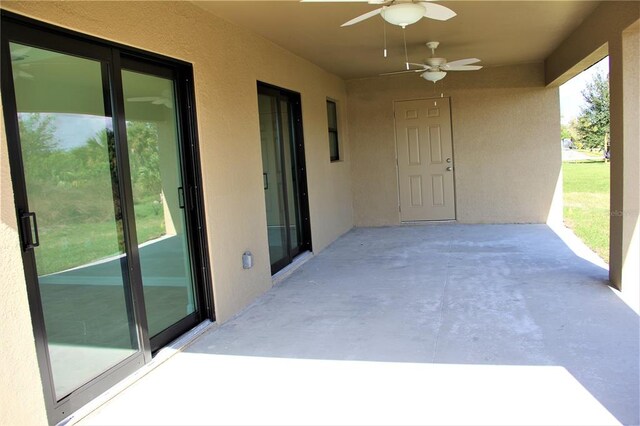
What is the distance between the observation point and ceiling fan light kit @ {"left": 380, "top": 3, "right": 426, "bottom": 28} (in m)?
3.06

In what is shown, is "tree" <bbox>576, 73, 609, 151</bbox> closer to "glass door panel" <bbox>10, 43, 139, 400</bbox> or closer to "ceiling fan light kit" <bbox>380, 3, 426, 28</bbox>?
"ceiling fan light kit" <bbox>380, 3, 426, 28</bbox>

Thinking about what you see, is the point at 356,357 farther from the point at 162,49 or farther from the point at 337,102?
the point at 337,102

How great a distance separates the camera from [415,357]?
305 centimetres

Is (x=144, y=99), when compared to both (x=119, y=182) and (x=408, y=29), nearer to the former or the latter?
(x=119, y=182)

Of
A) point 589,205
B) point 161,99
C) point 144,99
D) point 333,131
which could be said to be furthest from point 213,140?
point 589,205

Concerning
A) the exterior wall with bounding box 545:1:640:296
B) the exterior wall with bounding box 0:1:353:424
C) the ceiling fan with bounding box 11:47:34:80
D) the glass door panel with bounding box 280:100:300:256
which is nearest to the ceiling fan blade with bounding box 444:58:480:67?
the exterior wall with bounding box 545:1:640:296

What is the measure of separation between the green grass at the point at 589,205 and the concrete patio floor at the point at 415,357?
5.46 ft

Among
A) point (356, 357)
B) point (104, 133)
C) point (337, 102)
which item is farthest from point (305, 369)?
point (337, 102)

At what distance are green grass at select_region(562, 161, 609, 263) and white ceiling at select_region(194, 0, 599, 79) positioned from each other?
2.53 metres

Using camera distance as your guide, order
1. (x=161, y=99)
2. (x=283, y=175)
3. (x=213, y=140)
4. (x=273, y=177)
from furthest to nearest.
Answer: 1. (x=283, y=175)
2. (x=273, y=177)
3. (x=213, y=140)
4. (x=161, y=99)

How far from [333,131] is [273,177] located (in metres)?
2.72

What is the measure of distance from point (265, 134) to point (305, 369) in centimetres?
289

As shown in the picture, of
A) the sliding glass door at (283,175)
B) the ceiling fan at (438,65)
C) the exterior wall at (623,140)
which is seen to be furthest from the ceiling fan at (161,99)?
the exterior wall at (623,140)

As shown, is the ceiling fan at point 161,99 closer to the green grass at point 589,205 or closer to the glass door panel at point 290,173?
the glass door panel at point 290,173
